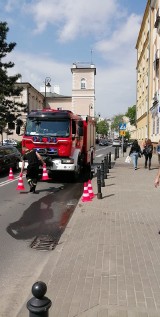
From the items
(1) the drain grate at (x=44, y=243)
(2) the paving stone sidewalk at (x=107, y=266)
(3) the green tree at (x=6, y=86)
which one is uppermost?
(3) the green tree at (x=6, y=86)

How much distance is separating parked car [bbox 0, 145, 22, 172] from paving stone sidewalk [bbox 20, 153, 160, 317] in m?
10.1

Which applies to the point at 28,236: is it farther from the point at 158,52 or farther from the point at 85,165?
the point at 158,52

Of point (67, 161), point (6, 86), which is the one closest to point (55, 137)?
point (67, 161)

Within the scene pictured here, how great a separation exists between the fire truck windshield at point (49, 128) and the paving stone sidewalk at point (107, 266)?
614cm

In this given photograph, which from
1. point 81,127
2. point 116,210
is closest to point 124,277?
point 116,210

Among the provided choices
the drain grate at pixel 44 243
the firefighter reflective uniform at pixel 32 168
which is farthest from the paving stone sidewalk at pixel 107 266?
the firefighter reflective uniform at pixel 32 168

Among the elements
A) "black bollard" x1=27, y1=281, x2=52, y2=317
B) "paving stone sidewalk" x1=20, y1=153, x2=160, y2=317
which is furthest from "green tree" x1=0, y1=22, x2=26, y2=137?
"black bollard" x1=27, y1=281, x2=52, y2=317

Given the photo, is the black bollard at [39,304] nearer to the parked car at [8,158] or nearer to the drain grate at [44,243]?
the drain grate at [44,243]

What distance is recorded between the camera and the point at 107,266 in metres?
4.91

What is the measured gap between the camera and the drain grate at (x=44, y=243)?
20.9ft

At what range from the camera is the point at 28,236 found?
280 inches

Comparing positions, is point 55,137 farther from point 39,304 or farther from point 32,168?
point 39,304

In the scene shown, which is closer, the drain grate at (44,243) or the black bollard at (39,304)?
the black bollard at (39,304)

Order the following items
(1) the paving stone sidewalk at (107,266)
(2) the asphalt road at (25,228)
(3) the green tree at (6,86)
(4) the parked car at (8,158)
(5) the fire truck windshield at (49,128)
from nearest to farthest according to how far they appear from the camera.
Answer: (1) the paving stone sidewalk at (107,266) < (2) the asphalt road at (25,228) < (5) the fire truck windshield at (49,128) < (4) the parked car at (8,158) < (3) the green tree at (6,86)
